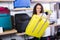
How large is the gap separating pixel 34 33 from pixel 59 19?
74cm

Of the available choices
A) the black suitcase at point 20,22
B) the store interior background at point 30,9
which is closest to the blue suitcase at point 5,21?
the black suitcase at point 20,22

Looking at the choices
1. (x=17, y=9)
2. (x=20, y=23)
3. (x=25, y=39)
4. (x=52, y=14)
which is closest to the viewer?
(x=20, y=23)

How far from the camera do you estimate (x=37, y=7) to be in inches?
87.9

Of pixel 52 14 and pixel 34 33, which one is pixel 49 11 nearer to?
pixel 52 14

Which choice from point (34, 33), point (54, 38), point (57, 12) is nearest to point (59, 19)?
point (57, 12)

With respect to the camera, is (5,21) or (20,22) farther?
(20,22)

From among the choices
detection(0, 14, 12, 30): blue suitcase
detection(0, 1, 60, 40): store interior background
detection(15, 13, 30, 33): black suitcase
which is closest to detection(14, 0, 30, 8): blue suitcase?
detection(0, 1, 60, 40): store interior background

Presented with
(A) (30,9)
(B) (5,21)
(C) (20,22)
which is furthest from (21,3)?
(B) (5,21)

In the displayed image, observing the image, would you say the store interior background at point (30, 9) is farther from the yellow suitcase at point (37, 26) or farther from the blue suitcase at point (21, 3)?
the yellow suitcase at point (37, 26)

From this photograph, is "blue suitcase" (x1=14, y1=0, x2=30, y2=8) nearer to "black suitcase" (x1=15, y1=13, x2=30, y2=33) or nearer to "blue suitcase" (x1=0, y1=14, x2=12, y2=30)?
"black suitcase" (x1=15, y1=13, x2=30, y2=33)

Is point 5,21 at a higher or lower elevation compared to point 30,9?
lower

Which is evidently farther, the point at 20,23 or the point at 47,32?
the point at 47,32

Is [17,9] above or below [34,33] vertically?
above

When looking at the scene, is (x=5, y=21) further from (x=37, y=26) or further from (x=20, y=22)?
(x=37, y=26)
